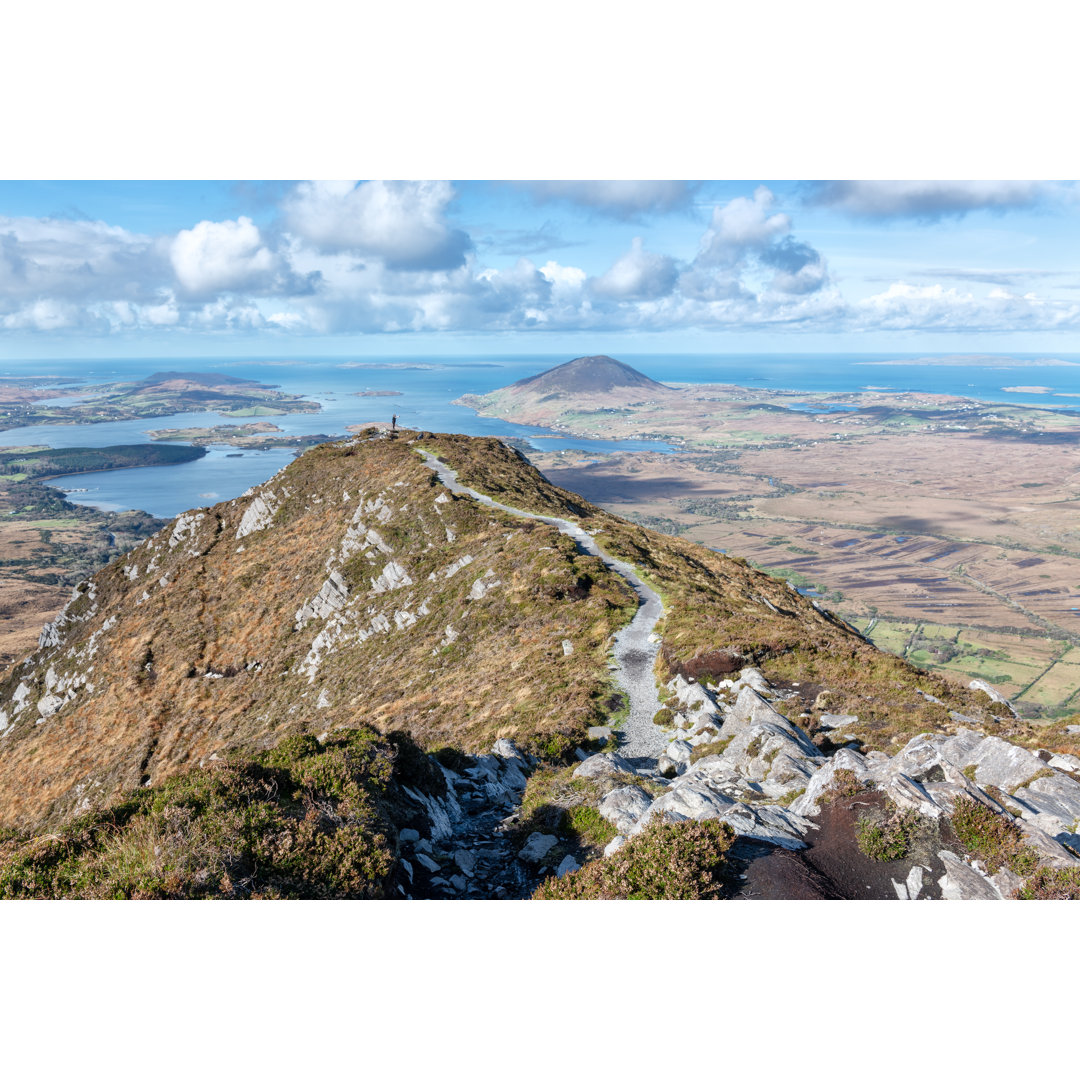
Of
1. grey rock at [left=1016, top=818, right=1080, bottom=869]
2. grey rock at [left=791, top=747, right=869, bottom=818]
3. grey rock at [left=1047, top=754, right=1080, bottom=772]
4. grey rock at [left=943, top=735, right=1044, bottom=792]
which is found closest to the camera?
grey rock at [left=1016, top=818, right=1080, bottom=869]

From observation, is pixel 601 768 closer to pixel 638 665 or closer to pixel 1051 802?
pixel 1051 802

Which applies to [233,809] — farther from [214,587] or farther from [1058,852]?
[214,587]

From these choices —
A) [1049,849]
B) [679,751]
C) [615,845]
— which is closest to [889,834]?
[1049,849]

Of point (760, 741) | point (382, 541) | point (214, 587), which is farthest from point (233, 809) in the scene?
point (214, 587)

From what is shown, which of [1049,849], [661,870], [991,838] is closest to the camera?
[661,870]

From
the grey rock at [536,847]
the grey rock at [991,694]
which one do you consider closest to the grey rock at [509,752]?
the grey rock at [536,847]

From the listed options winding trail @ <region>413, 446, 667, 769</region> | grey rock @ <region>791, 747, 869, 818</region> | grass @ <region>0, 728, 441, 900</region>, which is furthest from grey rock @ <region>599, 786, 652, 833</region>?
winding trail @ <region>413, 446, 667, 769</region>

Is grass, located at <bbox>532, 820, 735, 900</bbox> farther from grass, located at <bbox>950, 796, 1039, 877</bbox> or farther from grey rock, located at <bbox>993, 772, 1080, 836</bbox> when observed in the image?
grey rock, located at <bbox>993, 772, 1080, 836</bbox>
